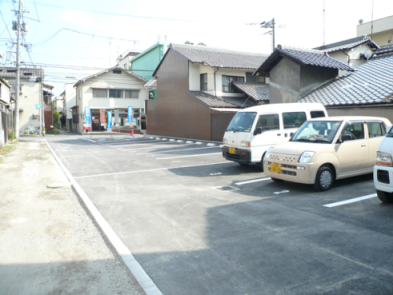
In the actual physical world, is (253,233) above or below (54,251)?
above

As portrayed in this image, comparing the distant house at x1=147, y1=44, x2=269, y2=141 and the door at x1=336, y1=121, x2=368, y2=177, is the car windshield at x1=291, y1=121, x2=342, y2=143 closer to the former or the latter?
the door at x1=336, y1=121, x2=368, y2=177

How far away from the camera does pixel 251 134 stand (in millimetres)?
9961

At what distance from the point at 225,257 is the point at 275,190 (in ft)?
12.9

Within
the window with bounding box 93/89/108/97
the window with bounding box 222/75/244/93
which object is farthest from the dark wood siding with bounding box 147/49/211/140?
the window with bounding box 93/89/108/97

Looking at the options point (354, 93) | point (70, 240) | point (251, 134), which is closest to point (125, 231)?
point (70, 240)

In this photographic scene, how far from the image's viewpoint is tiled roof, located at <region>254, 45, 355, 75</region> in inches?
607

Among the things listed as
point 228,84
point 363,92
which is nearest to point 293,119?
point 363,92

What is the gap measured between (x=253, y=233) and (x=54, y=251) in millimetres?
2948

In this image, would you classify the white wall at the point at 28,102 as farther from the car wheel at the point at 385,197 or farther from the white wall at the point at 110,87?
the car wheel at the point at 385,197

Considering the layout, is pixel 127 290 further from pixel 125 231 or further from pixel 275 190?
pixel 275 190

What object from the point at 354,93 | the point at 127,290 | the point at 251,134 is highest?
the point at 354,93

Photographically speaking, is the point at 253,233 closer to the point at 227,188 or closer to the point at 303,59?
the point at 227,188

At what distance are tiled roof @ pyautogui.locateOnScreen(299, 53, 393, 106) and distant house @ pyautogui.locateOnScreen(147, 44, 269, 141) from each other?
Result: 6678 mm

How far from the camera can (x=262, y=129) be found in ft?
33.2
